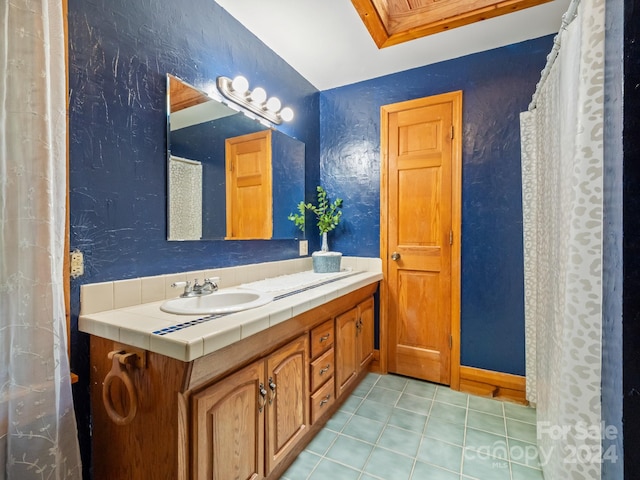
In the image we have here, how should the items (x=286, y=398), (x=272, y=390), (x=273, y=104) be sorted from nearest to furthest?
(x=272, y=390) < (x=286, y=398) < (x=273, y=104)

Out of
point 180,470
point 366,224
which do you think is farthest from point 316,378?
point 366,224

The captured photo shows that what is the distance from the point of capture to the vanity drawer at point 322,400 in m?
1.59

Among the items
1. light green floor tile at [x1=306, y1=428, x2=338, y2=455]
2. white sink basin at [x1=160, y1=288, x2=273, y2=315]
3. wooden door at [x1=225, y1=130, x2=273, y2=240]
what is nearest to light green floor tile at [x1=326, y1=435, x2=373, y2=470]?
light green floor tile at [x1=306, y1=428, x2=338, y2=455]

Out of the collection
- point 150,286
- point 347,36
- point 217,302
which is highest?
point 347,36

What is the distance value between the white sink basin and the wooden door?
39 centimetres

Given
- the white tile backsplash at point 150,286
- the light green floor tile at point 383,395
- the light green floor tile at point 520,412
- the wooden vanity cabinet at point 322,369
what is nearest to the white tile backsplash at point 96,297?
the white tile backsplash at point 150,286

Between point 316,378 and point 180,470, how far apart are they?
82cm

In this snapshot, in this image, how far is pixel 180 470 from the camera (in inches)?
35.4

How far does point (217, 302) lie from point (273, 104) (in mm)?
1364

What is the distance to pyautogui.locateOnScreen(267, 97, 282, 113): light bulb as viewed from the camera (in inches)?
79.7

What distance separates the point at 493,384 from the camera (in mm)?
2074

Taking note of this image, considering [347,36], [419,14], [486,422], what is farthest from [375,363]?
[419,14]

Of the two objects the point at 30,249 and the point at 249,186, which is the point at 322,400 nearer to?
the point at 249,186
